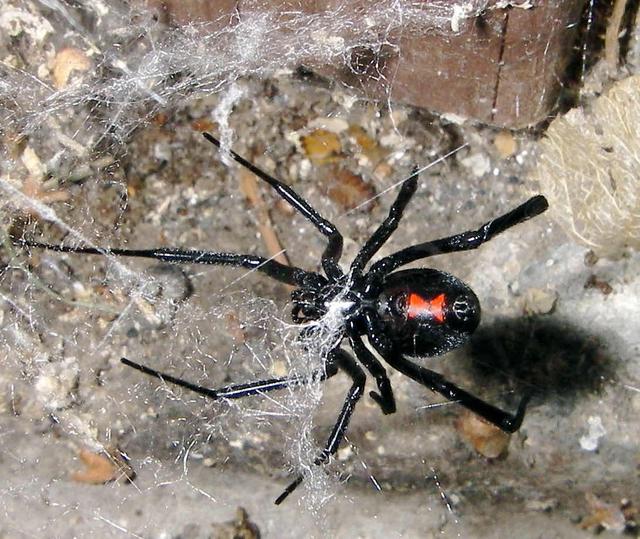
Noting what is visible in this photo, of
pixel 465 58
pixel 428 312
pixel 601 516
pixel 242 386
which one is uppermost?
pixel 465 58

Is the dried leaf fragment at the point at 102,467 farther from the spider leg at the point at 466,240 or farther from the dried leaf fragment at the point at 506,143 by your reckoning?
the dried leaf fragment at the point at 506,143

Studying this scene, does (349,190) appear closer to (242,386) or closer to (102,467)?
(242,386)

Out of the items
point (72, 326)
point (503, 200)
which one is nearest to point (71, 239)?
point (72, 326)

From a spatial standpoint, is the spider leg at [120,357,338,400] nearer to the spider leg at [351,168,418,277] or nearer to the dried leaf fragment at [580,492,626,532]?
the spider leg at [351,168,418,277]

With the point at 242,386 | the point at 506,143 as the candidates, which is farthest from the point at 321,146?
the point at 242,386

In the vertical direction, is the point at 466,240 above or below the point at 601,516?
above

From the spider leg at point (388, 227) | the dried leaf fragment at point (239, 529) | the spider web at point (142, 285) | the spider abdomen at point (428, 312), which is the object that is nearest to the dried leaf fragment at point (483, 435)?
the spider web at point (142, 285)

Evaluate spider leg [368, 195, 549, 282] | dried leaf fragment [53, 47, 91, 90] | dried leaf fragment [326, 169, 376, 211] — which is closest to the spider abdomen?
spider leg [368, 195, 549, 282]
